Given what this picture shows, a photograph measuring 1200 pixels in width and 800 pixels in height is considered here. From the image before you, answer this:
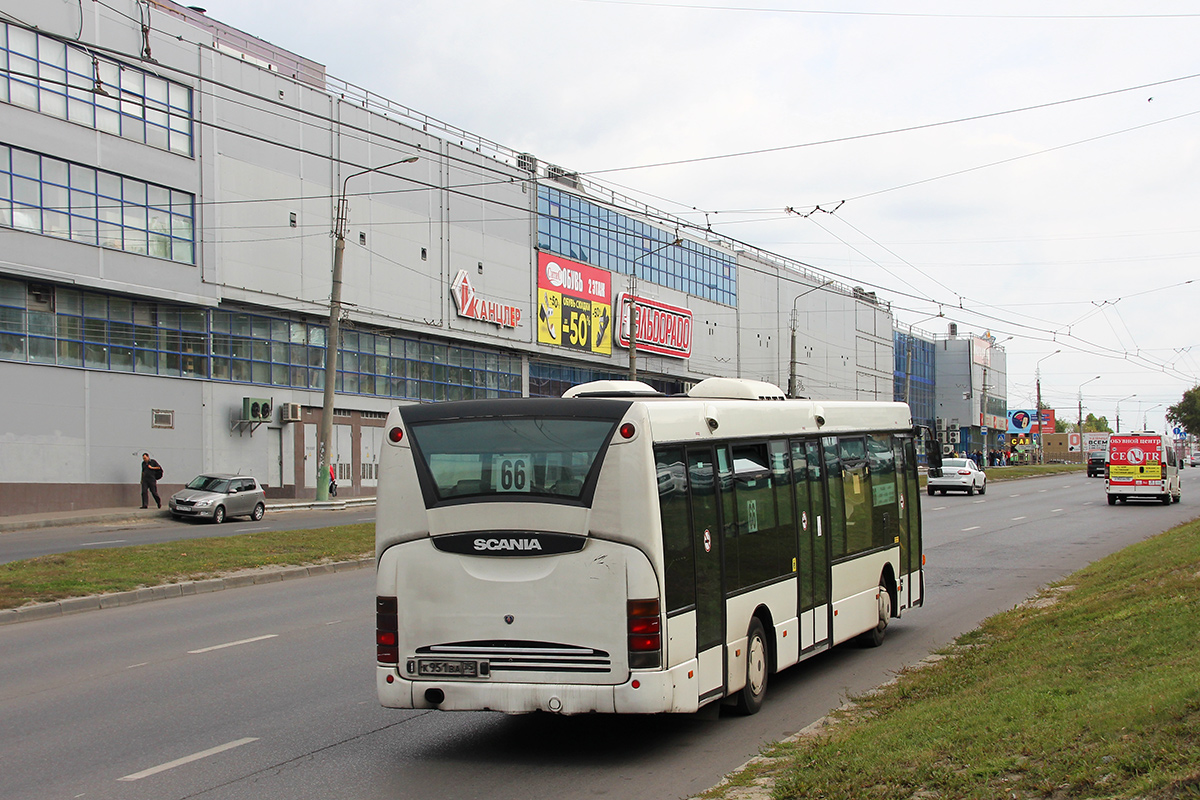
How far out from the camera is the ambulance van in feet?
132

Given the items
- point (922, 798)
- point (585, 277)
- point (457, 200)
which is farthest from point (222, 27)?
point (922, 798)

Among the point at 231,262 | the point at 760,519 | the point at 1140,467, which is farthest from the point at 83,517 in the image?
the point at 1140,467

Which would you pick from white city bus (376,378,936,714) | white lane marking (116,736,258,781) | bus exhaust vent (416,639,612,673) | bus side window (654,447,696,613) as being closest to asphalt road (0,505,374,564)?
white lane marking (116,736,258,781)

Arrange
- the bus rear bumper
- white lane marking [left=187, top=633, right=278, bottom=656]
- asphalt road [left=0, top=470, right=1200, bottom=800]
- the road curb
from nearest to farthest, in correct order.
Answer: asphalt road [left=0, top=470, right=1200, bottom=800], the bus rear bumper, white lane marking [left=187, top=633, right=278, bottom=656], the road curb

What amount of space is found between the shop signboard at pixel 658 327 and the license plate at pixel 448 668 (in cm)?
5492

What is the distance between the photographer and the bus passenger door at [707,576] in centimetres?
779

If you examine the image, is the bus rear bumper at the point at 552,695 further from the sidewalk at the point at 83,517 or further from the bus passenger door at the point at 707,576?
the sidewalk at the point at 83,517

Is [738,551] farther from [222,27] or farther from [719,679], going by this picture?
[222,27]

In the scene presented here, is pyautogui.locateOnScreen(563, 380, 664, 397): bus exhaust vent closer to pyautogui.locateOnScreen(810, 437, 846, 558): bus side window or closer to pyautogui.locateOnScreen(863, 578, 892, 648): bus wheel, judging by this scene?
pyautogui.locateOnScreen(810, 437, 846, 558): bus side window

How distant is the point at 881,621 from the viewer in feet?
39.6

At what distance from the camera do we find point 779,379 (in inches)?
3268

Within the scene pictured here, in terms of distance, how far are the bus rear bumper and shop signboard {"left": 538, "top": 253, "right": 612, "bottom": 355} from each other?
1966 inches

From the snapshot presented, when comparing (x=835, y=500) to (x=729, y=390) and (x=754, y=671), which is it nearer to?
(x=729, y=390)

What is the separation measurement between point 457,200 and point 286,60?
9.75m
